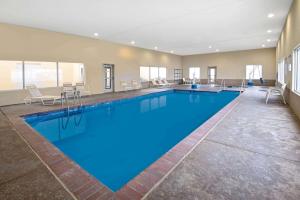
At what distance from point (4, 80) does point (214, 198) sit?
26.4 feet

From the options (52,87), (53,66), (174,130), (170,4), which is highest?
(170,4)

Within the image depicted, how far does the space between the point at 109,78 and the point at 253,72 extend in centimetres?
1187

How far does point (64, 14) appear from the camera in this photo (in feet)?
18.9

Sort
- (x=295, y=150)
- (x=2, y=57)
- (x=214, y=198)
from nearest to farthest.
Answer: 1. (x=214, y=198)
2. (x=295, y=150)
3. (x=2, y=57)

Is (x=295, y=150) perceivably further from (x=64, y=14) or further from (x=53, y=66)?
(x=53, y=66)

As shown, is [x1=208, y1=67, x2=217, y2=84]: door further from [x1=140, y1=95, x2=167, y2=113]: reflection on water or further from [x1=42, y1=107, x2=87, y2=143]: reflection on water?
[x1=42, y1=107, x2=87, y2=143]: reflection on water

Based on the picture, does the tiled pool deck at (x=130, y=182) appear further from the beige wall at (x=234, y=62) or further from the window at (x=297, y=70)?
the beige wall at (x=234, y=62)

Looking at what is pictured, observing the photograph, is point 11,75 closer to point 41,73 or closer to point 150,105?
point 41,73

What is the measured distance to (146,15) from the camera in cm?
591

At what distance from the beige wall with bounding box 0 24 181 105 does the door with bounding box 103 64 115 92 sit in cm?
30

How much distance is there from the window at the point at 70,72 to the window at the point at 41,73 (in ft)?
0.99

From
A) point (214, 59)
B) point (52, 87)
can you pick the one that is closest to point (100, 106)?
point (52, 87)

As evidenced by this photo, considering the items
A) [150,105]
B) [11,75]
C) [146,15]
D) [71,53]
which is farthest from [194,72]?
[11,75]

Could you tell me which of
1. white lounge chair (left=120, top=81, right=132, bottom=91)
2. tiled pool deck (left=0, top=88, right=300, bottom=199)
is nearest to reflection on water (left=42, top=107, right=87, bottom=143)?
tiled pool deck (left=0, top=88, right=300, bottom=199)
